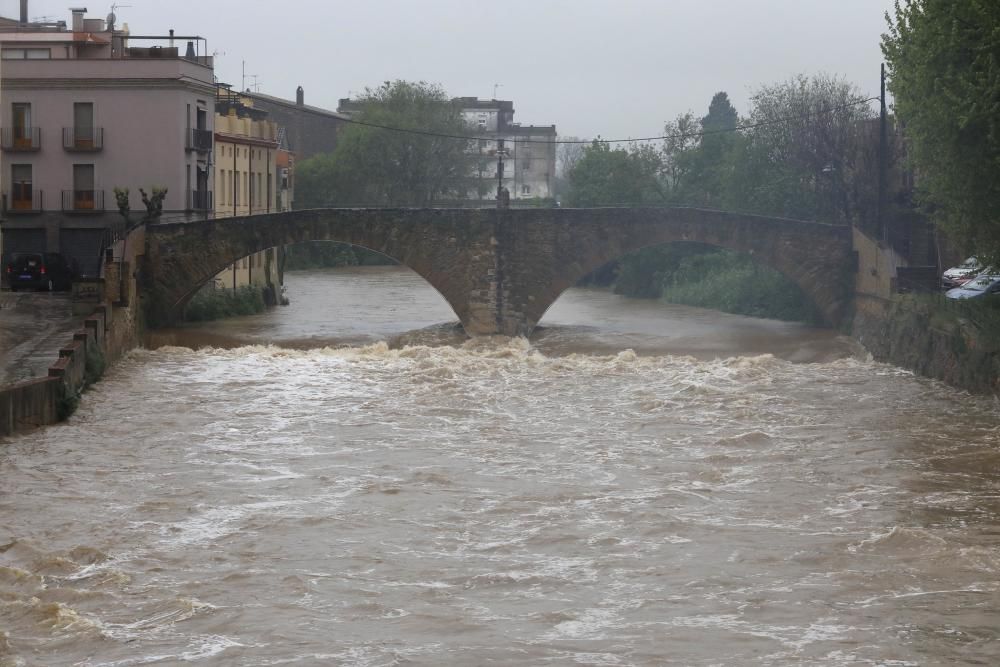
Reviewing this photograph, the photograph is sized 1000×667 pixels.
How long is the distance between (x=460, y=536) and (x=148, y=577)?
406 centimetres

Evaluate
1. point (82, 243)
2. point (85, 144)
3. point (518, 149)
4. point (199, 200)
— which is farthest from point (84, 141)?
point (518, 149)

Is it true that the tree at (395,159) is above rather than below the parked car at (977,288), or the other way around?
above

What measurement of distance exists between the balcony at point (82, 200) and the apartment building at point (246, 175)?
491 centimetres

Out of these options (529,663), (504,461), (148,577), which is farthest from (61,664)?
(504,461)

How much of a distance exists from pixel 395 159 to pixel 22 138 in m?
38.1

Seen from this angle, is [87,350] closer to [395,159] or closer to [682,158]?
[682,158]

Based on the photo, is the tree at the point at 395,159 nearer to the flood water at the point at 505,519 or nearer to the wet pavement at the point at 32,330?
the wet pavement at the point at 32,330

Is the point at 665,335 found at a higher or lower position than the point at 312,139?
lower

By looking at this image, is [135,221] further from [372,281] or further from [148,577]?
[148,577]

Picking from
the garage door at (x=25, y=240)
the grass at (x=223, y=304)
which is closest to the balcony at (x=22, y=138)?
the garage door at (x=25, y=240)

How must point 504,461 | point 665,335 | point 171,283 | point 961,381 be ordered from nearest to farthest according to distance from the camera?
point 504,461
point 961,381
point 171,283
point 665,335

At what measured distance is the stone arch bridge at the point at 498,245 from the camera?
135ft

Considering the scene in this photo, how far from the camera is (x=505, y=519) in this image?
20.5 m

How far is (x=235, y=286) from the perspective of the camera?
51531mm
